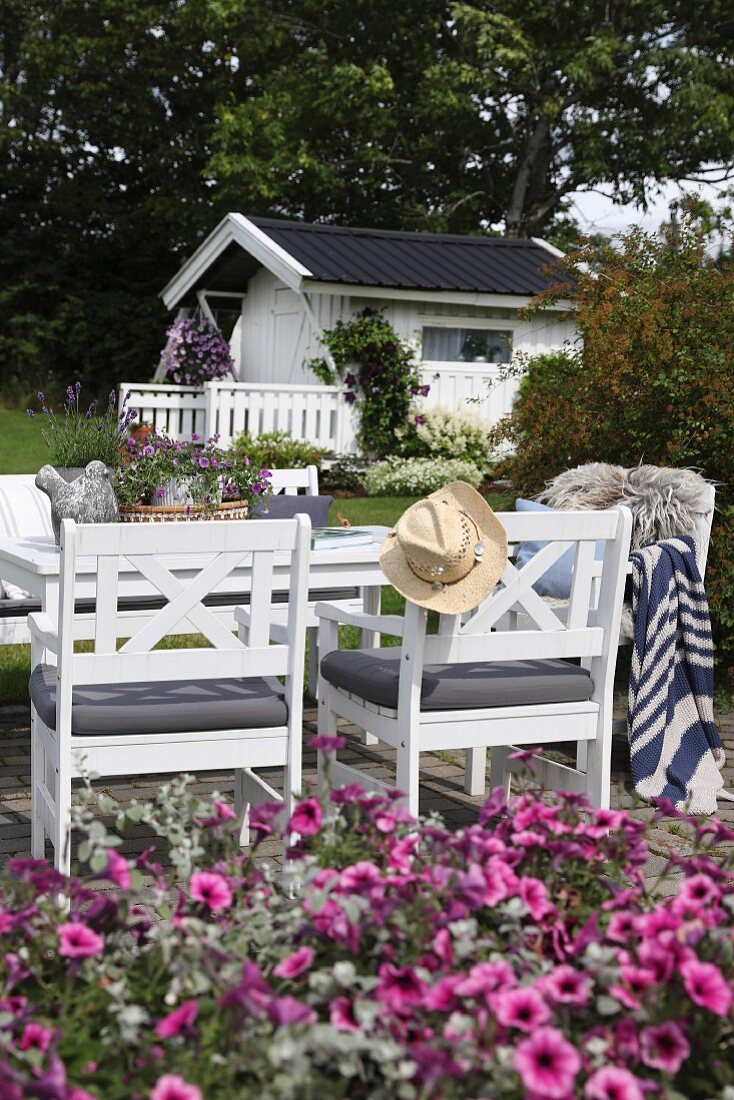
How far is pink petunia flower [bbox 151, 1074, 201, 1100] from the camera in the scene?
1.49 meters

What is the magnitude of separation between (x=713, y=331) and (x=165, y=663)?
4146mm

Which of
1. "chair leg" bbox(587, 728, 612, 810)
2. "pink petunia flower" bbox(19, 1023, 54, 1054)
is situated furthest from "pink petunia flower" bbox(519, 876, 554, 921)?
"chair leg" bbox(587, 728, 612, 810)

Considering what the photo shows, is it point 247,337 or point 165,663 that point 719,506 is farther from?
point 247,337

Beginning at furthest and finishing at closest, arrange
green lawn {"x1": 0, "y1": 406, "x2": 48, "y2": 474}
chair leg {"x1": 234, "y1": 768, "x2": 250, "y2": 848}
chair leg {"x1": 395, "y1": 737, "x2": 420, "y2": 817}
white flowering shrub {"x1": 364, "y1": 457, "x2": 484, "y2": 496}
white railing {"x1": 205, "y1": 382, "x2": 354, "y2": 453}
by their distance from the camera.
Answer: white railing {"x1": 205, "y1": 382, "x2": 354, "y2": 453} < green lawn {"x1": 0, "y1": 406, "x2": 48, "y2": 474} < white flowering shrub {"x1": 364, "y1": 457, "x2": 484, "y2": 496} < chair leg {"x1": 234, "y1": 768, "x2": 250, "y2": 848} < chair leg {"x1": 395, "y1": 737, "x2": 420, "y2": 817}

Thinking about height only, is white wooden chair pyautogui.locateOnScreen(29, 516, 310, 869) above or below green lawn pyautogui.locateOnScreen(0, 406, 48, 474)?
above

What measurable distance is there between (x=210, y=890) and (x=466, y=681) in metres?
1.84

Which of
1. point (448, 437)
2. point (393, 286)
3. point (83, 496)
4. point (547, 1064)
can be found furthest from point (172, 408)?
point (547, 1064)

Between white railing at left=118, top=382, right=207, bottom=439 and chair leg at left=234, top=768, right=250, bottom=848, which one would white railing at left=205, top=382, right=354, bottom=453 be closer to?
white railing at left=118, top=382, right=207, bottom=439

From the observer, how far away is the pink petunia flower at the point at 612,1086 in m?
1.51

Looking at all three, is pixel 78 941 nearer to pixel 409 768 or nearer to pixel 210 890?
pixel 210 890

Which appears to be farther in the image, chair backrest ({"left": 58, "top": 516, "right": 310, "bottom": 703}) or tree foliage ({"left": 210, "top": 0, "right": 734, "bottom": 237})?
tree foliage ({"left": 210, "top": 0, "right": 734, "bottom": 237})

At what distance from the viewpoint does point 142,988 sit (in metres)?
1.89

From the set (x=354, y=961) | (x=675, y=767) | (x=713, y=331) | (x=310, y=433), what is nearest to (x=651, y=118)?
(x=310, y=433)

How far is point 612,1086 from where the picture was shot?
1532 mm
